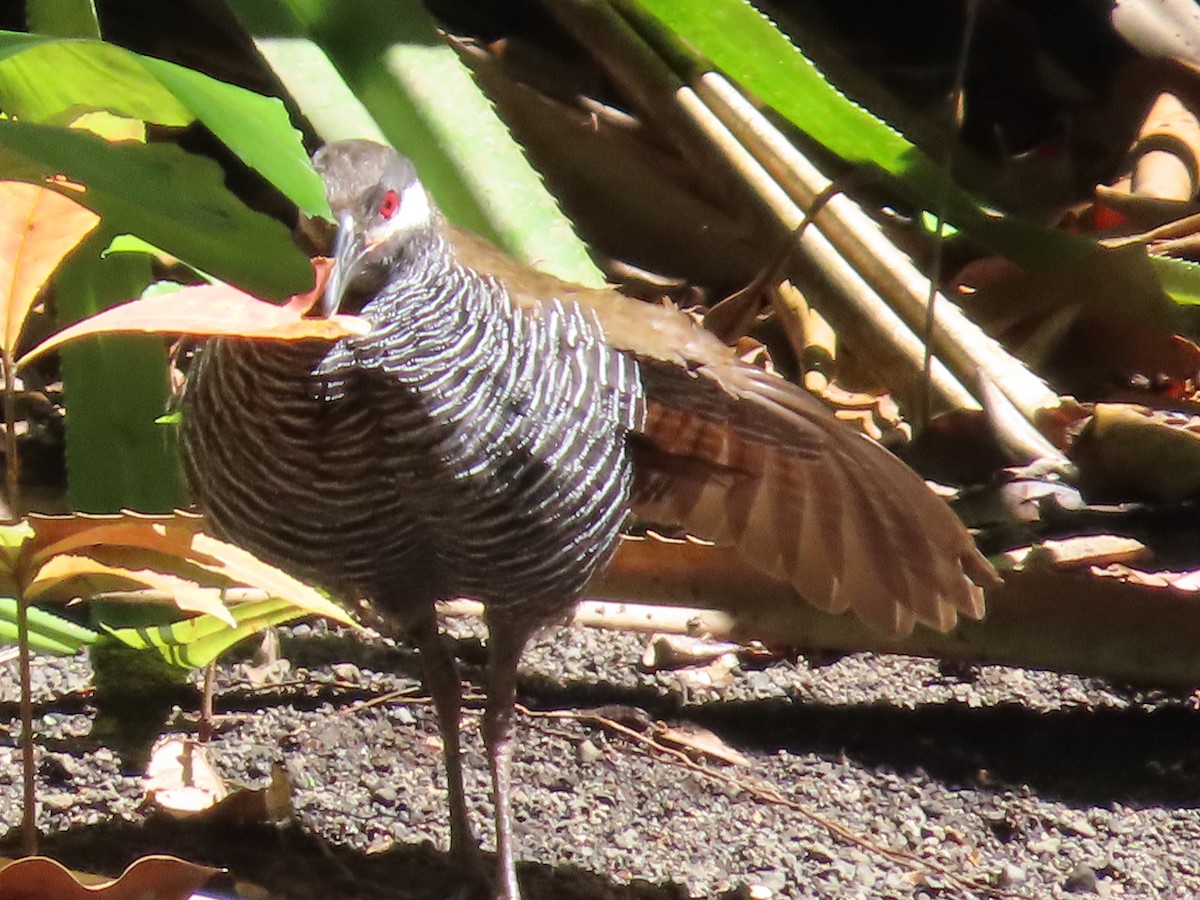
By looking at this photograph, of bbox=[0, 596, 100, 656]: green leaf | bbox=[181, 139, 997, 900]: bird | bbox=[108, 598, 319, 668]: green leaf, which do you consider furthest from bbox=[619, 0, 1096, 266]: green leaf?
bbox=[0, 596, 100, 656]: green leaf

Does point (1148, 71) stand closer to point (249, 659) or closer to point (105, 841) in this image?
point (249, 659)

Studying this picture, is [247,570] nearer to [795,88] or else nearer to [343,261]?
[343,261]

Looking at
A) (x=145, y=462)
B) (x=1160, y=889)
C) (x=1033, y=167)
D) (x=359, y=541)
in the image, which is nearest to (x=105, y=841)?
(x=359, y=541)

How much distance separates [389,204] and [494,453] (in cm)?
27

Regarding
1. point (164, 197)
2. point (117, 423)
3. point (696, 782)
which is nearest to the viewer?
point (164, 197)

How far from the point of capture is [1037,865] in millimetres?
1911

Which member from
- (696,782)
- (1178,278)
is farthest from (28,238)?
(1178,278)

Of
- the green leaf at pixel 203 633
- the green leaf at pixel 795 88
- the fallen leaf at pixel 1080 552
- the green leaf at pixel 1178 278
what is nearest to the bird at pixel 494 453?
the green leaf at pixel 203 633

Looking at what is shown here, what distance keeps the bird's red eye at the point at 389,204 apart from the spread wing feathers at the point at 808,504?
34cm

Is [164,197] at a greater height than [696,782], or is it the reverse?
[164,197]

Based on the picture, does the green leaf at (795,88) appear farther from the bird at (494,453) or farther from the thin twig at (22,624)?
the thin twig at (22,624)

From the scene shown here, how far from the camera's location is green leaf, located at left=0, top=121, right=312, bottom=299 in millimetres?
1101

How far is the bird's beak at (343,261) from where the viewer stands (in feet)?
4.50

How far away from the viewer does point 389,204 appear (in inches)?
61.2
